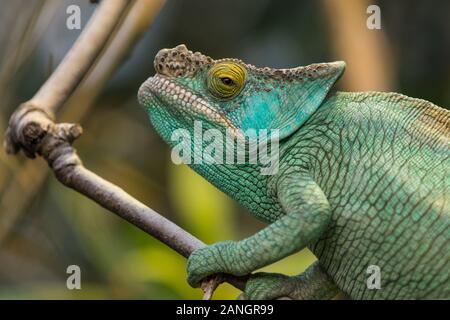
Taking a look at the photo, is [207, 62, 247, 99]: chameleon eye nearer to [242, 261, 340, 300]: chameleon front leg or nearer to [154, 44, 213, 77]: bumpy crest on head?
[154, 44, 213, 77]: bumpy crest on head

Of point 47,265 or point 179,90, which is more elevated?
point 179,90

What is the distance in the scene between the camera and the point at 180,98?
9.99 feet

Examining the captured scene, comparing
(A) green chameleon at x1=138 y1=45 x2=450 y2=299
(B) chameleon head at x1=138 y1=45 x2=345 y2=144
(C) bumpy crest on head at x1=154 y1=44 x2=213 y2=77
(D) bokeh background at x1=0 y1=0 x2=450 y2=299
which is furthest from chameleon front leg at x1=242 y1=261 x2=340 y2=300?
(D) bokeh background at x1=0 y1=0 x2=450 y2=299

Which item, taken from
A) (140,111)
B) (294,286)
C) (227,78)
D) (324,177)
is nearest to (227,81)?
(227,78)

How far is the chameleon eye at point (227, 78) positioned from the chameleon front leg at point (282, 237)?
0.38 meters

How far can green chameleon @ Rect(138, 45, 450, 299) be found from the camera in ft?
8.82

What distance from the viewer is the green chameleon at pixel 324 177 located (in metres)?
2.69

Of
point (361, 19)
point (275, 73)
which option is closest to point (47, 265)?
point (361, 19)

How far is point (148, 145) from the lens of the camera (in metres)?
6.33

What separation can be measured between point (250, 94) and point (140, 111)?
3499 millimetres

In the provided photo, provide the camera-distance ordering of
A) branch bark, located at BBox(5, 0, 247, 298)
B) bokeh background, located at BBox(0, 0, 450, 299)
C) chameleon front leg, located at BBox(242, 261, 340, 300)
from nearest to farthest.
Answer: chameleon front leg, located at BBox(242, 261, 340, 300) < branch bark, located at BBox(5, 0, 247, 298) < bokeh background, located at BBox(0, 0, 450, 299)

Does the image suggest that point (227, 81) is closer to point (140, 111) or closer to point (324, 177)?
point (324, 177)

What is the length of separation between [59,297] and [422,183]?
8.06 ft

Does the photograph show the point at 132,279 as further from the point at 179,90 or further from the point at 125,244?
the point at 179,90
